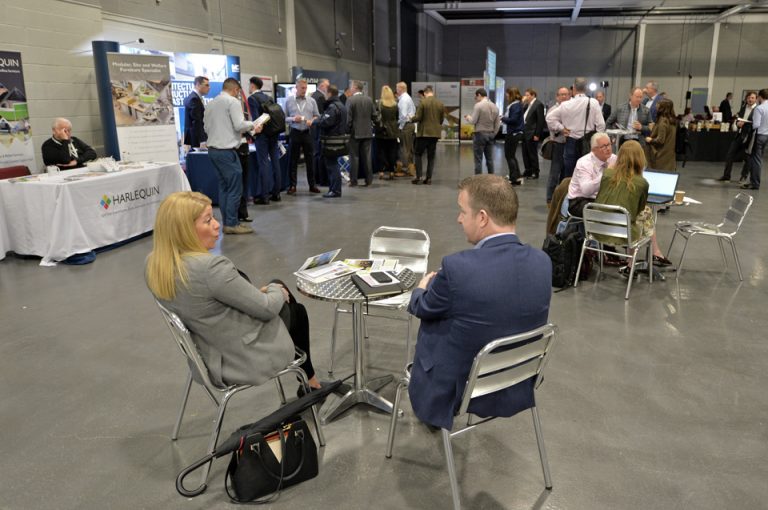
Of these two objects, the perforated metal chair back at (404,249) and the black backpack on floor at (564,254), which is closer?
the perforated metal chair back at (404,249)

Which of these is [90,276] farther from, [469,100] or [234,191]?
[469,100]

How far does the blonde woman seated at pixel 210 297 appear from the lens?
2039mm

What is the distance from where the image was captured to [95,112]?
6918 mm

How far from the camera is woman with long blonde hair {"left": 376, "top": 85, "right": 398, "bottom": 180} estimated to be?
9.40 m

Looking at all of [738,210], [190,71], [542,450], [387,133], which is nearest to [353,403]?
[542,450]

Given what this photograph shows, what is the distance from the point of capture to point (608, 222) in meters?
4.09

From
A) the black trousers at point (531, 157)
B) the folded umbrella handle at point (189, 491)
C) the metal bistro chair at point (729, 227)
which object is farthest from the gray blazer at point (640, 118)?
the folded umbrella handle at point (189, 491)

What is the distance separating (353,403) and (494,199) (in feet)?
4.42

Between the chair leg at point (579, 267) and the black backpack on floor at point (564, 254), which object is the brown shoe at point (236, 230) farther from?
the chair leg at point (579, 267)

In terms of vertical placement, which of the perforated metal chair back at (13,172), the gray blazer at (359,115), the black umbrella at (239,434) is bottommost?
the black umbrella at (239,434)

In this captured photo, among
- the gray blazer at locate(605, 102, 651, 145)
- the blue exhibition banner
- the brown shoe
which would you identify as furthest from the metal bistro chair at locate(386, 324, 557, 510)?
the blue exhibition banner

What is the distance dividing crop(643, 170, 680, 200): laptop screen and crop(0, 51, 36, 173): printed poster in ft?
19.1

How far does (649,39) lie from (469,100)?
22.1 feet

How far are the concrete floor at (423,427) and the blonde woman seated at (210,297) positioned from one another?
48 centimetres
